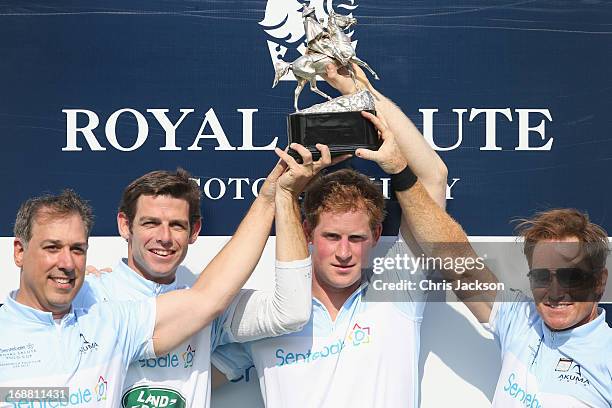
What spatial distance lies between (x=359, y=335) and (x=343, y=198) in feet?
1.34

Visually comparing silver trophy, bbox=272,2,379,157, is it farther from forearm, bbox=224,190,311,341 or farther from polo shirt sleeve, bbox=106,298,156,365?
polo shirt sleeve, bbox=106,298,156,365

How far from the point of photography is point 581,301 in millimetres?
2527

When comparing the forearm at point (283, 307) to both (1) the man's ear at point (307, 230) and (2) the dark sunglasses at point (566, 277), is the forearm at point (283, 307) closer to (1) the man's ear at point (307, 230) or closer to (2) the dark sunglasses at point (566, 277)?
(1) the man's ear at point (307, 230)

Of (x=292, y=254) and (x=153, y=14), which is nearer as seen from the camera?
(x=292, y=254)

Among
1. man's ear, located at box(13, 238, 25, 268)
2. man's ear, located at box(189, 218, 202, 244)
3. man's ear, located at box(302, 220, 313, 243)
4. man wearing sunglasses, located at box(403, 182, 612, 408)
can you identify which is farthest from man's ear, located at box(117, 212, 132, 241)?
man wearing sunglasses, located at box(403, 182, 612, 408)

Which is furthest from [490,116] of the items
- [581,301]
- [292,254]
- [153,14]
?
[153,14]

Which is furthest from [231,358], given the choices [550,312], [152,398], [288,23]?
[288,23]

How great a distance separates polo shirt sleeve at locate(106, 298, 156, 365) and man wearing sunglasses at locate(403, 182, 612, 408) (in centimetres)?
83

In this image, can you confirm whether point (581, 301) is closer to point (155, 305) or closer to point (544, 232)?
point (544, 232)

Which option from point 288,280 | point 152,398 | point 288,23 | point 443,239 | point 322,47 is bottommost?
point 152,398

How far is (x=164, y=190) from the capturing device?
2654mm

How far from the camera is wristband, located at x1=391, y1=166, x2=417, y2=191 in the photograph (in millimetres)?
2621

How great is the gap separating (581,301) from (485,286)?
345 millimetres

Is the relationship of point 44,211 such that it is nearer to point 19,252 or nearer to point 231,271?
point 19,252
